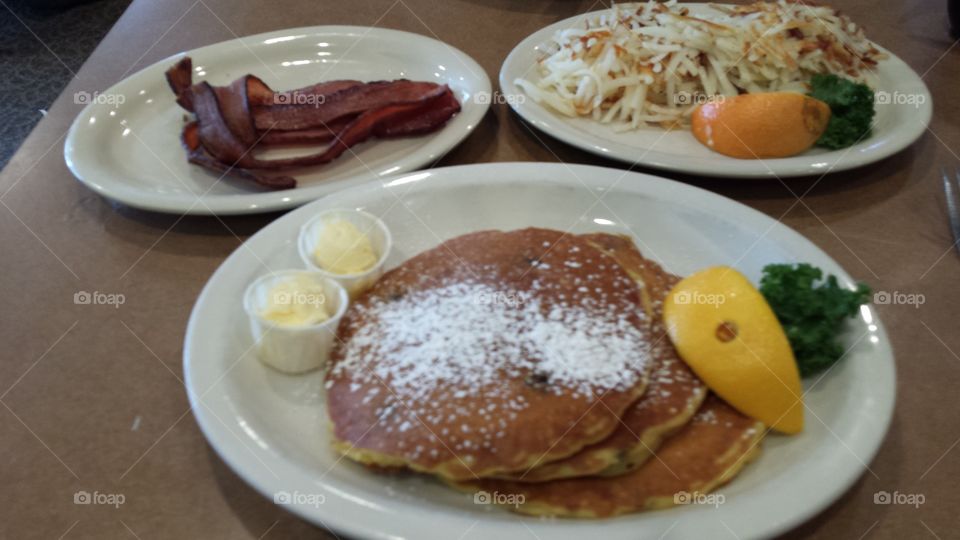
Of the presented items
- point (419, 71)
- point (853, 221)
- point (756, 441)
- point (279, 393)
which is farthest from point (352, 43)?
point (756, 441)

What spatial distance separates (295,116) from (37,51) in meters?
3.69

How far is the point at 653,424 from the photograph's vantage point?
49.4 inches

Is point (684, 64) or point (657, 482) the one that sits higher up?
point (684, 64)

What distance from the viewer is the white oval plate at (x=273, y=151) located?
6.11 feet

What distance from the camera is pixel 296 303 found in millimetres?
1481

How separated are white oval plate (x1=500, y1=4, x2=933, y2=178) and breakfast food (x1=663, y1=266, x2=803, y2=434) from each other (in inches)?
25.0

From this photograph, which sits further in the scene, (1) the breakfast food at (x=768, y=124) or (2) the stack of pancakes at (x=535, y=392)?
(1) the breakfast food at (x=768, y=124)

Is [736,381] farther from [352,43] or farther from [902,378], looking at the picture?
[352,43]

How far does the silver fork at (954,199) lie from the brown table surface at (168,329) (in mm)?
23

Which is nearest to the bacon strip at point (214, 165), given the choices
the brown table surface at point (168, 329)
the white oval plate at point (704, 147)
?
the brown table surface at point (168, 329)

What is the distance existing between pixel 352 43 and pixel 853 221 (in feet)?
5.78

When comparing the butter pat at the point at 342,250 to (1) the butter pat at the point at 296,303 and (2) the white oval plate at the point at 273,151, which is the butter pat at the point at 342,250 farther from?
(2) the white oval plate at the point at 273,151

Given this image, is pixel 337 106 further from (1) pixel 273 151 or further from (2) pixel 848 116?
(2) pixel 848 116

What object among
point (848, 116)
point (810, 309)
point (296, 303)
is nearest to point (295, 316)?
point (296, 303)
